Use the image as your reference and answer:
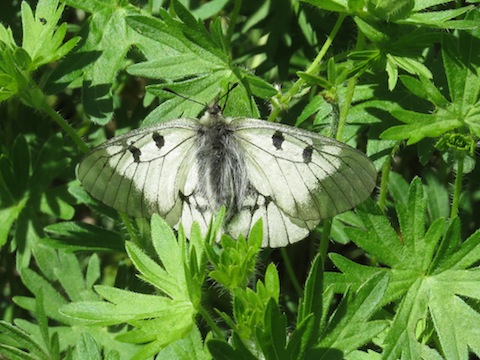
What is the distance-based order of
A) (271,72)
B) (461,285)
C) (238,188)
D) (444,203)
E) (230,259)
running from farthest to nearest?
(271,72) → (444,203) → (238,188) → (461,285) → (230,259)

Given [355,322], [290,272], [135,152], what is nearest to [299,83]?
[135,152]

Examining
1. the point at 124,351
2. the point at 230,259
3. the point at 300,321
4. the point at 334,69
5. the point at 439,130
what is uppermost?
the point at 334,69

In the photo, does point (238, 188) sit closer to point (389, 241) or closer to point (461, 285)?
point (389, 241)

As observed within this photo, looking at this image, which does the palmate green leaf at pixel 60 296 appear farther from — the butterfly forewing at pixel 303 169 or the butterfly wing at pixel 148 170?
the butterfly forewing at pixel 303 169

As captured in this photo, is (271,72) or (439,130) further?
(271,72)

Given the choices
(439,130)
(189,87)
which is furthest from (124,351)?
(439,130)

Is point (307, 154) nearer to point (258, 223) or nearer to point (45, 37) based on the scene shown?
point (258, 223)
